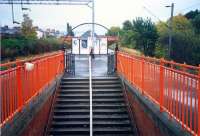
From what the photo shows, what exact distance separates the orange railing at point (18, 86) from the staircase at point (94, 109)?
55.5 inches

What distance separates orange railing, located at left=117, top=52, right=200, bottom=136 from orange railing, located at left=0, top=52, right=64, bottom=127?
285 centimetres

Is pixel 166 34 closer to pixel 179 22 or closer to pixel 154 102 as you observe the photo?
pixel 179 22

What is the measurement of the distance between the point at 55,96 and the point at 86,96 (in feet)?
3.86

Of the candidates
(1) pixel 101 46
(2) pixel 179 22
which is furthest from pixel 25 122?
(2) pixel 179 22

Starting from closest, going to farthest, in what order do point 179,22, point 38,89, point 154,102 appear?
point 154,102, point 38,89, point 179,22

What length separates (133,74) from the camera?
43.2 ft

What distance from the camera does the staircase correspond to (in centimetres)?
1230

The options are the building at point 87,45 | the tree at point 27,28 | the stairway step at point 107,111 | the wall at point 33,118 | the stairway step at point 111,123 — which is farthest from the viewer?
the tree at point 27,28

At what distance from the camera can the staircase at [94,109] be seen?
40.4ft

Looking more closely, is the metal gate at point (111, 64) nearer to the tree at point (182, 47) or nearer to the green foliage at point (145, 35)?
the tree at point (182, 47)

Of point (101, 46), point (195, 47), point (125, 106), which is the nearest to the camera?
point (125, 106)

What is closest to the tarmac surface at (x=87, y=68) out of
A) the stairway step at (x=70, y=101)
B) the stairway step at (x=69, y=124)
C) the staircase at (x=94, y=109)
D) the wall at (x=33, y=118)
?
the staircase at (x=94, y=109)

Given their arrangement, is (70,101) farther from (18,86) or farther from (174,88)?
(174,88)

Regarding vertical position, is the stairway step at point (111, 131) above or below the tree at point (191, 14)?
below
